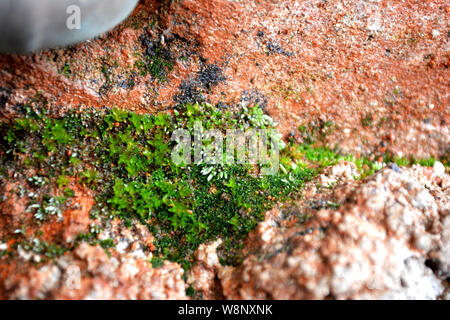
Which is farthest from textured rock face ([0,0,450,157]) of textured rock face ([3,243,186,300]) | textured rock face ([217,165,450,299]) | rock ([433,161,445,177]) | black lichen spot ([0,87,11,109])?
textured rock face ([3,243,186,300])

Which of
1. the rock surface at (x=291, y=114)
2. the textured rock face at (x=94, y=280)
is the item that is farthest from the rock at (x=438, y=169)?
the textured rock face at (x=94, y=280)

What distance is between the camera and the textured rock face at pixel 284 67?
4027 millimetres

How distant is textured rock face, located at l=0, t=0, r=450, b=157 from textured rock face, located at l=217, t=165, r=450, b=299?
1628 mm

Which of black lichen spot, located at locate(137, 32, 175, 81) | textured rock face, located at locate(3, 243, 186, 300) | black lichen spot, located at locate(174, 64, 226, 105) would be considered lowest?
textured rock face, located at locate(3, 243, 186, 300)

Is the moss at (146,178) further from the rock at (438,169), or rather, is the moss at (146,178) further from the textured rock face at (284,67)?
the rock at (438,169)

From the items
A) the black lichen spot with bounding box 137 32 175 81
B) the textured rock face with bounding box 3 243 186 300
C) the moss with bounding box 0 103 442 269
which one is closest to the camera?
the textured rock face with bounding box 3 243 186 300

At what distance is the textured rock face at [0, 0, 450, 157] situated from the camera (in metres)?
4.03

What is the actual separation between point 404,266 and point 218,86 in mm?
3271

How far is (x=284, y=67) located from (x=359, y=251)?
284 centimetres

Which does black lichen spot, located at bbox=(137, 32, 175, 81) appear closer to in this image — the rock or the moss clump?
the moss clump

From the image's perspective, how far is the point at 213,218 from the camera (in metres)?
3.96

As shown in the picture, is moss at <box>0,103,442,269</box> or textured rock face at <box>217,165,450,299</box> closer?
textured rock face at <box>217,165,450,299</box>
